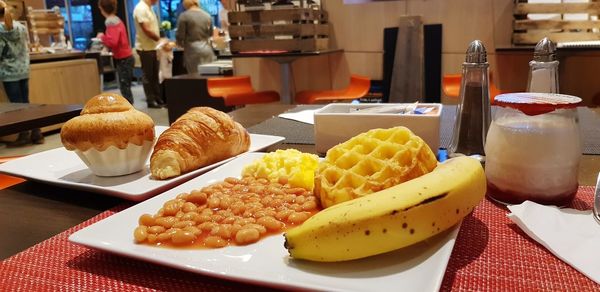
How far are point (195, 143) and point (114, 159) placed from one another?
19cm

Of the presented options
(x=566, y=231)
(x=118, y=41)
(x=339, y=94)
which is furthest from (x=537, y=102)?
(x=118, y=41)

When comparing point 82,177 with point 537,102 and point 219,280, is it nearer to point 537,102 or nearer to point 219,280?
point 219,280

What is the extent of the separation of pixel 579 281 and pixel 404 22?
362cm

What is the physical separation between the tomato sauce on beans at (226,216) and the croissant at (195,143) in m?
0.17

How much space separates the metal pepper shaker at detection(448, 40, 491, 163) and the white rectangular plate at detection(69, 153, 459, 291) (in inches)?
Answer: 20.7

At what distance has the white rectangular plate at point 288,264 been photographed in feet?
1.95

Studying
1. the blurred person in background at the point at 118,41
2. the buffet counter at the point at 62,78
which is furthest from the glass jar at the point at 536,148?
the blurred person in background at the point at 118,41

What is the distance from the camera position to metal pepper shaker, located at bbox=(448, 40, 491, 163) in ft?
3.84

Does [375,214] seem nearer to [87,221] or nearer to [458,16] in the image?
[87,221]

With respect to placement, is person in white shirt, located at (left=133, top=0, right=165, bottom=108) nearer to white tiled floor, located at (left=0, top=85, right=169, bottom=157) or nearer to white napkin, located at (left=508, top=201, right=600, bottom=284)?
white tiled floor, located at (left=0, top=85, right=169, bottom=157)

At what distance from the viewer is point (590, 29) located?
3.53m

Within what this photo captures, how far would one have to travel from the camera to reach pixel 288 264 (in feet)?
2.17

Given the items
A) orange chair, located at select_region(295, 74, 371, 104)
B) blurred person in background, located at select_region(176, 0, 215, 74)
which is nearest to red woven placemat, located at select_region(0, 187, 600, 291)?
orange chair, located at select_region(295, 74, 371, 104)

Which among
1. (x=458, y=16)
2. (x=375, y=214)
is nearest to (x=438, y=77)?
(x=458, y=16)
